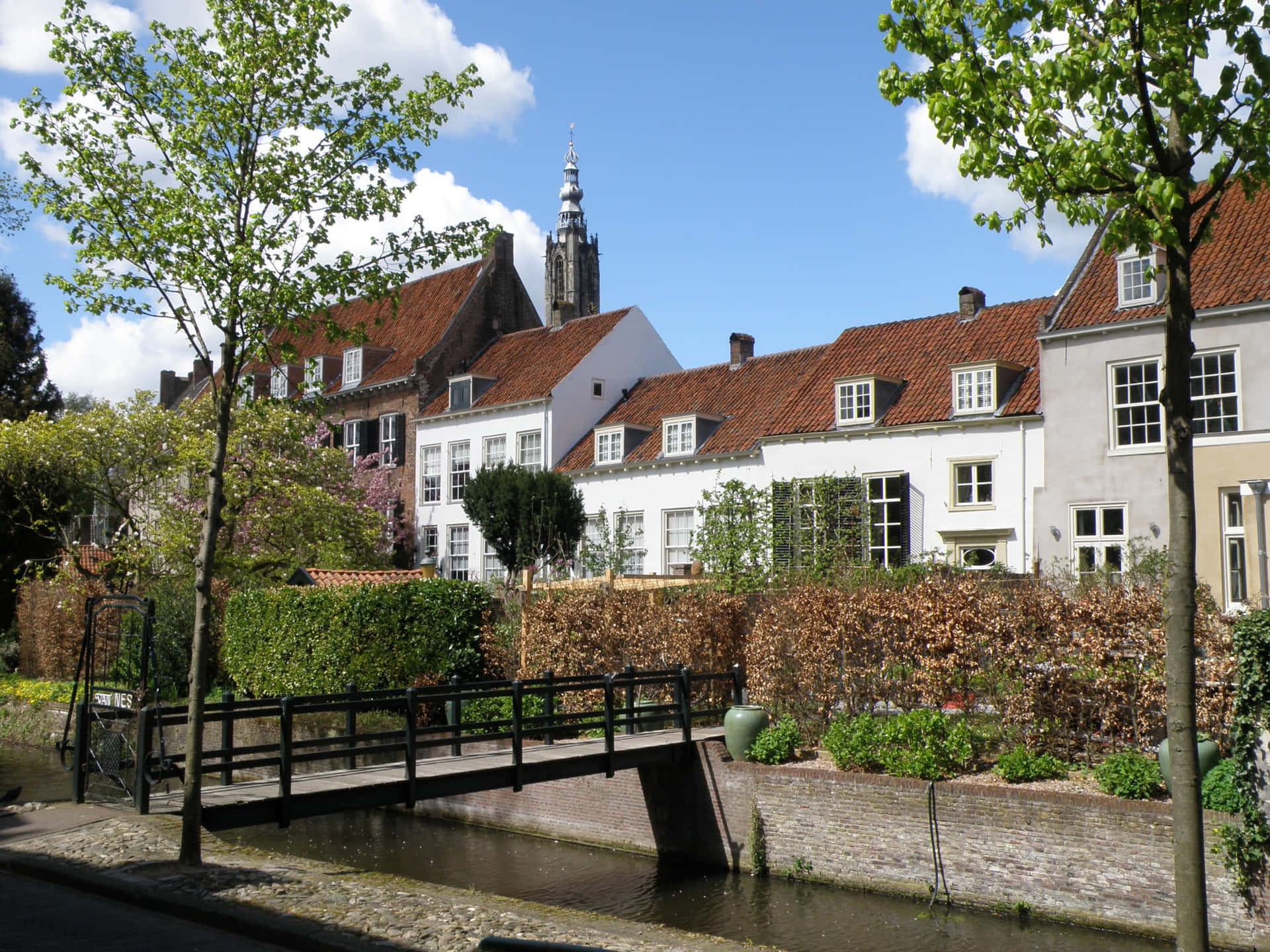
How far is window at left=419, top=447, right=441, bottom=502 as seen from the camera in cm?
4288

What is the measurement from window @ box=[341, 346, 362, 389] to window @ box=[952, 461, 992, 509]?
25.9 metres

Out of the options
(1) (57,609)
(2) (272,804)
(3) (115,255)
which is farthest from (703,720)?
(1) (57,609)

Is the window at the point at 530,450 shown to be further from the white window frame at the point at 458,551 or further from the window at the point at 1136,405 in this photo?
the window at the point at 1136,405

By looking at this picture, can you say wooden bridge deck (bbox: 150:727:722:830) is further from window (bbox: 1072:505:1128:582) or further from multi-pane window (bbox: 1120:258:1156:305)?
multi-pane window (bbox: 1120:258:1156:305)

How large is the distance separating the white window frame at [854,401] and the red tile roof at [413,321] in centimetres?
1872

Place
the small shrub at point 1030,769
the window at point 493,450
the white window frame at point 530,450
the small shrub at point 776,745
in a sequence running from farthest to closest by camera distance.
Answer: the window at point 493,450 → the white window frame at point 530,450 → the small shrub at point 776,745 → the small shrub at point 1030,769

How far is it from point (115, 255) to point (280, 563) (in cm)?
2035

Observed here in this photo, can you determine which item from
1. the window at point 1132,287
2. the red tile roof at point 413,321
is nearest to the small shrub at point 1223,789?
the window at point 1132,287

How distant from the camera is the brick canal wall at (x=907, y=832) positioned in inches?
469

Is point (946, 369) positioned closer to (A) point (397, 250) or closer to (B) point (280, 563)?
(B) point (280, 563)

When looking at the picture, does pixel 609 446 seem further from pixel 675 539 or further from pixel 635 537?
pixel 675 539

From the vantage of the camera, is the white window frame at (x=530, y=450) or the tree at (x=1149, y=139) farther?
the white window frame at (x=530, y=450)

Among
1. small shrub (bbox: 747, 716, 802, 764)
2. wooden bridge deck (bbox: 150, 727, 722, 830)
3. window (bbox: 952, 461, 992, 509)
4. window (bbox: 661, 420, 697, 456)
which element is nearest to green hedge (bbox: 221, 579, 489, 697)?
wooden bridge deck (bbox: 150, 727, 722, 830)

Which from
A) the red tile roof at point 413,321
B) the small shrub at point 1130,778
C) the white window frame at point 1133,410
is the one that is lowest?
the small shrub at point 1130,778
